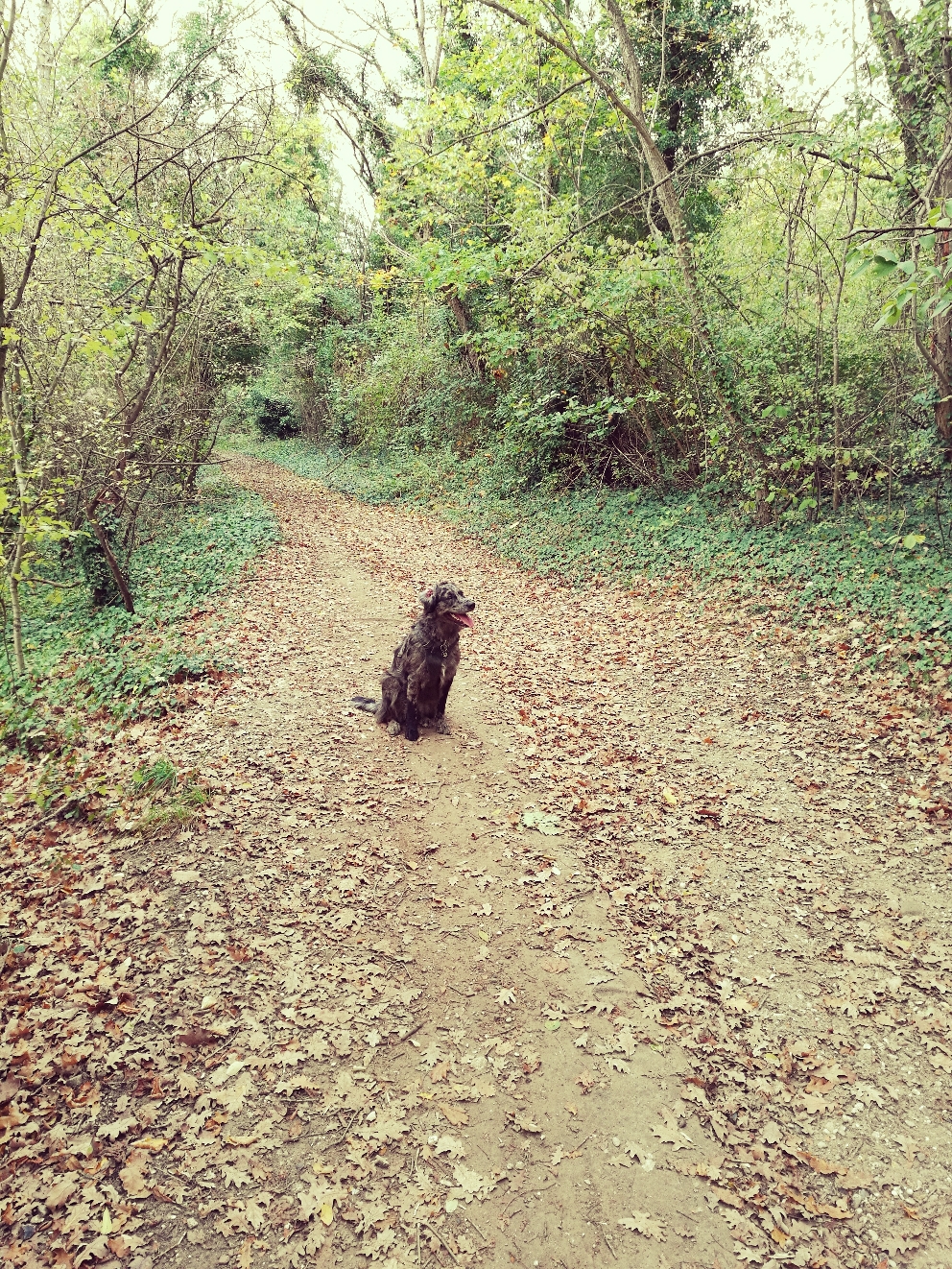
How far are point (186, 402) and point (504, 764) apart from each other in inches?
465

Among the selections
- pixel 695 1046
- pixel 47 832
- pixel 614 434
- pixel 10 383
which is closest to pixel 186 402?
pixel 10 383

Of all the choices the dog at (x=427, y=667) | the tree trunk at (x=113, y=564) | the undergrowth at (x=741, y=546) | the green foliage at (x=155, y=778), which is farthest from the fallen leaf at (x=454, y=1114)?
the tree trunk at (x=113, y=564)

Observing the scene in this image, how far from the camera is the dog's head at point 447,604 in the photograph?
636 centimetres

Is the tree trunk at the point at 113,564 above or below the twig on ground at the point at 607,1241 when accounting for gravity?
above

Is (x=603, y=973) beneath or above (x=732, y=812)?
beneath

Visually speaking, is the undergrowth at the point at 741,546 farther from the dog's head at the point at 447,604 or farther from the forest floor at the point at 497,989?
the dog's head at the point at 447,604

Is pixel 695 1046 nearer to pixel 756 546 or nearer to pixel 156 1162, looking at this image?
pixel 156 1162

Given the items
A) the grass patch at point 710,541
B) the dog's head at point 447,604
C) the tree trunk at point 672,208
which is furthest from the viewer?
the tree trunk at point 672,208

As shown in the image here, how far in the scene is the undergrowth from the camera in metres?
7.54

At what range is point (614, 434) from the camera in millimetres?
14383

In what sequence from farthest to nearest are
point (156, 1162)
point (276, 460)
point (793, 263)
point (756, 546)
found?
point (276, 460), point (756, 546), point (793, 263), point (156, 1162)

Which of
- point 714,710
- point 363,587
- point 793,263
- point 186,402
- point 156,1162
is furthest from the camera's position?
point 186,402

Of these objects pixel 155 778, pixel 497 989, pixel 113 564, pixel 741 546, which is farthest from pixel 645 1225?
pixel 113 564

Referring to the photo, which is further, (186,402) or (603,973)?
(186,402)
